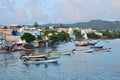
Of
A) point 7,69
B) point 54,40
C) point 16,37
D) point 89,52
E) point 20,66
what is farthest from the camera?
point 54,40

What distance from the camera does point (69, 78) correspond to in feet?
117

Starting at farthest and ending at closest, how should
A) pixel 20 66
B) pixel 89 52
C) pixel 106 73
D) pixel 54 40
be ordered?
1. pixel 54 40
2. pixel 89 52
3. pixel 20 66
4. pixel 106 73

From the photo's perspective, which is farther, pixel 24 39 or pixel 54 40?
pixel 54 40

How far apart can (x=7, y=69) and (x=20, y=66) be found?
11.5 feet

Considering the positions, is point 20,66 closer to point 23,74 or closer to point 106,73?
point 23,74

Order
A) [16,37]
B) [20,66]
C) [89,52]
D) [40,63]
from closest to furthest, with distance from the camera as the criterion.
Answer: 1. [20,66]
2. [40,63]
3. [89,52]
4. [16,37]

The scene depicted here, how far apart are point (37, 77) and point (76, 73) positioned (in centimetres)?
440

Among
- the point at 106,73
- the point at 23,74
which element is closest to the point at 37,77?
the point at 23,74

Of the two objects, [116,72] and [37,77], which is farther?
[116,72]

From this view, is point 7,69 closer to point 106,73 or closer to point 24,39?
point 106,73

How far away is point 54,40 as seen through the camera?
122562 mm

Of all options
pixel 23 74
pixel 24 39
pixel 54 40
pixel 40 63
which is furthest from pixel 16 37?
pixel 23 74

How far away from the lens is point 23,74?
39.3 m

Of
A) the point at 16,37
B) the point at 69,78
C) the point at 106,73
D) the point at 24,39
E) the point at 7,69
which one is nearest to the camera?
the point at 69,78
